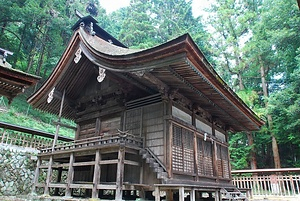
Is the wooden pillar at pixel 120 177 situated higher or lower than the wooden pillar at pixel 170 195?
higher

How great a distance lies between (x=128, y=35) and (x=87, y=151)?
2462 centimetres

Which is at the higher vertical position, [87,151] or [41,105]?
[41,105]

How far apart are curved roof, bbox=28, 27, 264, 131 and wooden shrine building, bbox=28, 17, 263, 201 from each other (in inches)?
1.2

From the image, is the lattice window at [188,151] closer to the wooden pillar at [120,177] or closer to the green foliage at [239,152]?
the wooden pillar at [120,177]

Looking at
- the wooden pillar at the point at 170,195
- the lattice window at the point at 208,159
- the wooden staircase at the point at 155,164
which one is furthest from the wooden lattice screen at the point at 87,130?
the lattice window at the point at 208,159

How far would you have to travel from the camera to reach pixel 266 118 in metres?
21.5

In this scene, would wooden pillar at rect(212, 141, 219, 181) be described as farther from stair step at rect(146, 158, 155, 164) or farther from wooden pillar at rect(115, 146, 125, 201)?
wooden pillar at rect(115, 146, 125, 201)

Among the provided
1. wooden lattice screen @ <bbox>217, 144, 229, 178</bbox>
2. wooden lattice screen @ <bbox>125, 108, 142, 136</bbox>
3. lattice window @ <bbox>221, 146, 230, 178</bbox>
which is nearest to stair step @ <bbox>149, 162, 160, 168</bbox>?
wooden lattice screen @ <bbox>125, 108, 142, 136</bbox>

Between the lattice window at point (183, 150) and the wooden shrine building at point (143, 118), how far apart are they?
0.04 meters

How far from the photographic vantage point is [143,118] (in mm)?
9188

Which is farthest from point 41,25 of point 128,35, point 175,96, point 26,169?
point 175,96

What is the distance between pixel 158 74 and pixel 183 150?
10.6ft

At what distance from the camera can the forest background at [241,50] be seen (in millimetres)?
19828

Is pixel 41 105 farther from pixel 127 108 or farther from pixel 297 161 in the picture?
pixel 297 161
